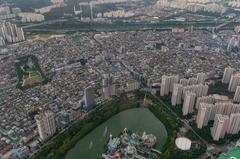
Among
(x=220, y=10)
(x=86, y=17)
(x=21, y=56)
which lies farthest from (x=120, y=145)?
(x=220, y=10)

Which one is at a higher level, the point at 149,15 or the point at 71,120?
the point at 149,15

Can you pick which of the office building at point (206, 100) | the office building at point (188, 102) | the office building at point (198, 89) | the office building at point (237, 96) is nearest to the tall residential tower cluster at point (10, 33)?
the office building at point (198, 89)

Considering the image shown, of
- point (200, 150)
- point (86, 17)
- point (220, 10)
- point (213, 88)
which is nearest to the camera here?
point (200, 150)

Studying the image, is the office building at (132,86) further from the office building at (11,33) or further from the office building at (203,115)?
the office building at (11,33)

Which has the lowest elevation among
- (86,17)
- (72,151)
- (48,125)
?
(72,151)

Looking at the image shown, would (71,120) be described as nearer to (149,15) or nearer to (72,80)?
(72,80)

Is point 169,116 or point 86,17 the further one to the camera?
point 86,17
